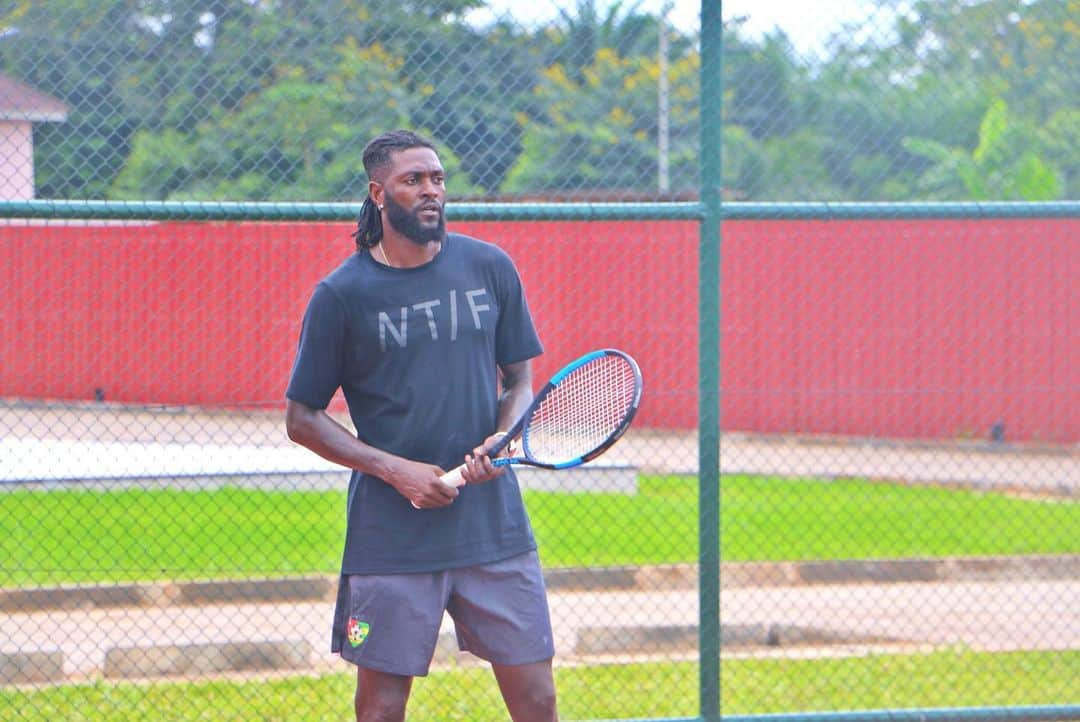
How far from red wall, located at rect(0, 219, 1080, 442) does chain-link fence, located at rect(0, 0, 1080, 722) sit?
0.07 ft

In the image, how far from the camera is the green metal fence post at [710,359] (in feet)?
16.4

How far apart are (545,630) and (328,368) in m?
0.94

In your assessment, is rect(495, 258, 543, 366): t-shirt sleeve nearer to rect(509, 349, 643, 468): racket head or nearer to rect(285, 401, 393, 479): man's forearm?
rect(509, 349, 643, 468): racket head

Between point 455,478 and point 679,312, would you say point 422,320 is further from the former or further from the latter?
point 679,312

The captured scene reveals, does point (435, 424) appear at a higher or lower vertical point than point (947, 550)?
higher

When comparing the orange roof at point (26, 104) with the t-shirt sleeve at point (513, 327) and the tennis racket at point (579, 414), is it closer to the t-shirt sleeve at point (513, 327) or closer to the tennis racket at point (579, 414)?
the t-shirt sleeve at point (513, 327)

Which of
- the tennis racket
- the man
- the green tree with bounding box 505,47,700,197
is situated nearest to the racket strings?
the tennis racket

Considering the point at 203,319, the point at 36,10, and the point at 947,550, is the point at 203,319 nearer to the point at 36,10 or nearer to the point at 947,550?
the point at 36,10

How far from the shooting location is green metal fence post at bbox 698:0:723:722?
500 centimetres

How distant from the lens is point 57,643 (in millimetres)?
6891

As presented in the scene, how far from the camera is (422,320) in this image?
149 inches

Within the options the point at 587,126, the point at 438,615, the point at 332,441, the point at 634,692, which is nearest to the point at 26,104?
the point at 332,441

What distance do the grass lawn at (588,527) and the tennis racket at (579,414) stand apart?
2.68 metres

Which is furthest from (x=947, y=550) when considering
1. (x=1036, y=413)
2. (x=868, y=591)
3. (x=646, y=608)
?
(x=1036, y=413)
